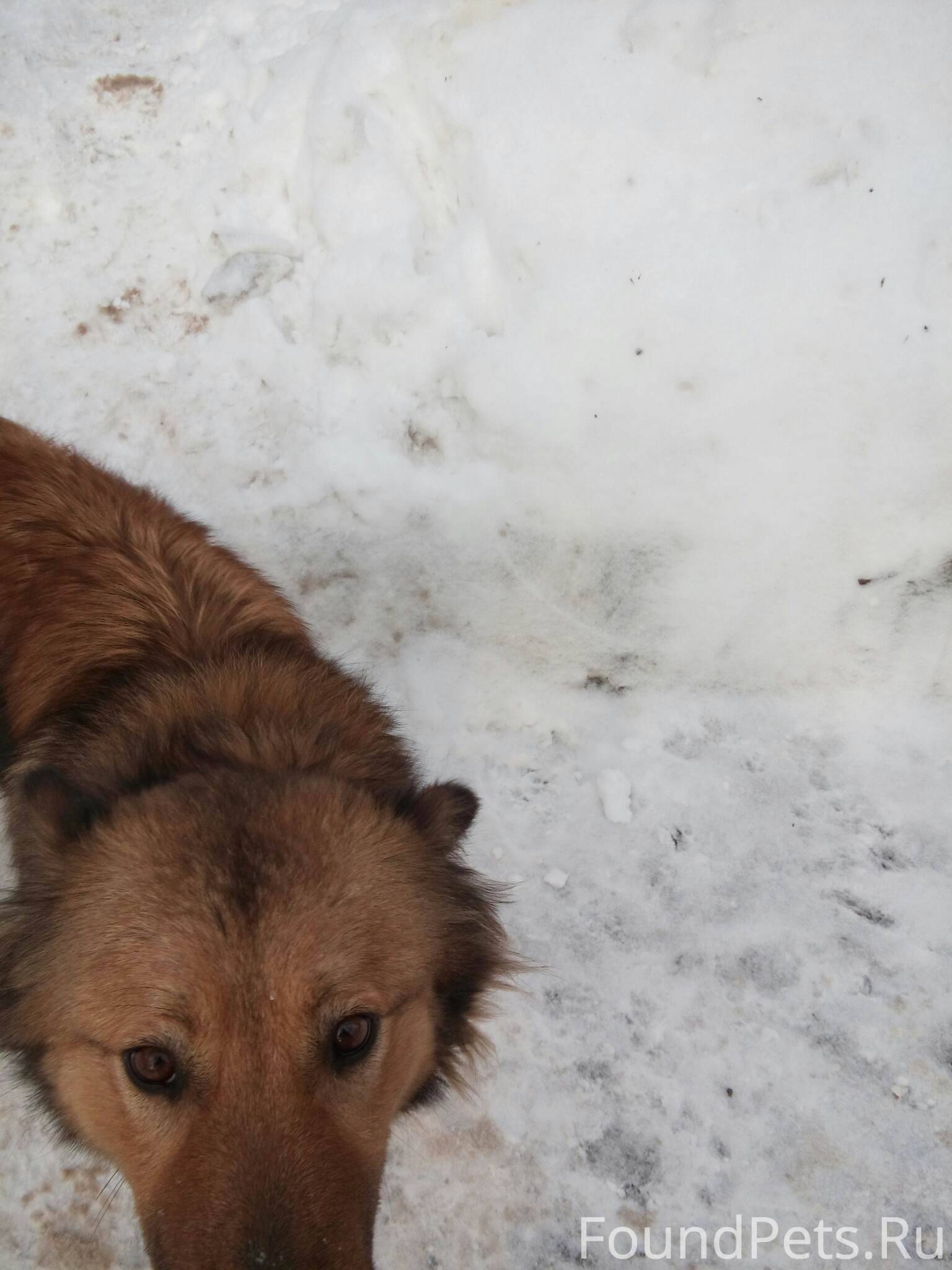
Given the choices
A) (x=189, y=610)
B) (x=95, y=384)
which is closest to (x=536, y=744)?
(x=189, y=610)

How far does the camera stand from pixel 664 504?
11.8 feet

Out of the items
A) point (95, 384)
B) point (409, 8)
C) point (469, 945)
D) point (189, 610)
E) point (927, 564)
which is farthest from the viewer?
point (95, 384)

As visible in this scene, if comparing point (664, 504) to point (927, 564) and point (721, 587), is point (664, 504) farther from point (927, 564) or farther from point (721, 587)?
point (927, 564)

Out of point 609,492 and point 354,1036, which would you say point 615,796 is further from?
point 354,1036

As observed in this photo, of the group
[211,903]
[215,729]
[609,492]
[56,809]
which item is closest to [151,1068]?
[211,903]

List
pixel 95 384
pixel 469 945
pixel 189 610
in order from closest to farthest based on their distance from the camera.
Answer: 1. pixel 469 945
2. pixel 189 610
3. pixel 95 384

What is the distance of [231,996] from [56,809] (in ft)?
2.08

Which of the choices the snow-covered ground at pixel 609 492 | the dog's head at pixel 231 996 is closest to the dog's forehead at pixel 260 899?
the dog's head at pixel 231 996

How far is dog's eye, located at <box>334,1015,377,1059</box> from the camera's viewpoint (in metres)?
1.91

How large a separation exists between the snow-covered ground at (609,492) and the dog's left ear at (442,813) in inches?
45.7

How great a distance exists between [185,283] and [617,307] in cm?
221

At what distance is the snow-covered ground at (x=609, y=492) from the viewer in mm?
3043

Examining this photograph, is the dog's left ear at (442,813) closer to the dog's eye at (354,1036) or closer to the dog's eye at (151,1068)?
the dog's eye at (354,1036)

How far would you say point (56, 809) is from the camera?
1991 millimetres
